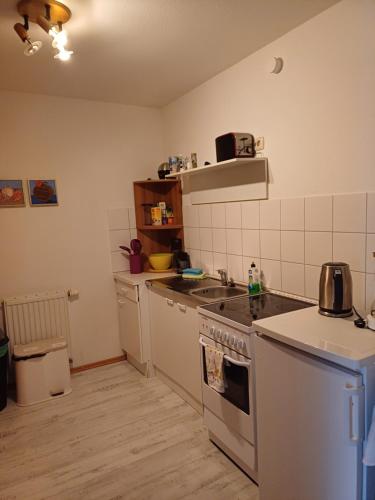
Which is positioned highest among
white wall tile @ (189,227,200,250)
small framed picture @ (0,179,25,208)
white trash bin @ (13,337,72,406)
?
small framed picture @ (0,179,25,208)

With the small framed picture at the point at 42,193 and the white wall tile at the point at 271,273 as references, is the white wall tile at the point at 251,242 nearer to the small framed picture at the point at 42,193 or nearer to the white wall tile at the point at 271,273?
the white wall tile at the point at 271,273

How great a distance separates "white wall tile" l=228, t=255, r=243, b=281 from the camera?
259 centimetres

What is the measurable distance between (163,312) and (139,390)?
0.70 m

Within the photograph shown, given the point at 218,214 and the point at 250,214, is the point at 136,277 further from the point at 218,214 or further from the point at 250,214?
the point at 250,214

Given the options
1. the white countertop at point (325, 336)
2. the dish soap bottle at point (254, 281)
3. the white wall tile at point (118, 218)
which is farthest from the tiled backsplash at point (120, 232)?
the white countertop at point (325, 336)

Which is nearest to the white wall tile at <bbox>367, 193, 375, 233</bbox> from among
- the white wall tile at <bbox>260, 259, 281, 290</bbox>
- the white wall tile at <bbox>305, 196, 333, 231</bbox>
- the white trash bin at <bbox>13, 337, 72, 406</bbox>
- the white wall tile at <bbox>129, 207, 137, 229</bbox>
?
A: the white wall tile at <bbox>305, 196, 333, 231</bbox>

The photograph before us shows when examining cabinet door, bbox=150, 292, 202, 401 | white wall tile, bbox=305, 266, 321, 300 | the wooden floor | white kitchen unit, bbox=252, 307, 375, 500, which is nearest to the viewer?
white kitchen unit, bbox=252, 307, 375, 500

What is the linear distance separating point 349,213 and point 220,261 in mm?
1215

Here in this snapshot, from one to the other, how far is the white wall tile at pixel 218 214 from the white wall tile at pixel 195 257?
391 mm

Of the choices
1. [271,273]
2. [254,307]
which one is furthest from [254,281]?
[254,307]

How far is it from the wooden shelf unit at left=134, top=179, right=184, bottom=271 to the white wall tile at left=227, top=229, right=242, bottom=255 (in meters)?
0.70

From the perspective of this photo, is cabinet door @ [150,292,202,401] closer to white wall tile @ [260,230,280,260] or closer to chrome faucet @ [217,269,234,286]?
chrome faucet @ [217,269,234,286]

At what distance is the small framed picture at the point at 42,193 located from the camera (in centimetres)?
288

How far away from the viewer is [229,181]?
2.61m
